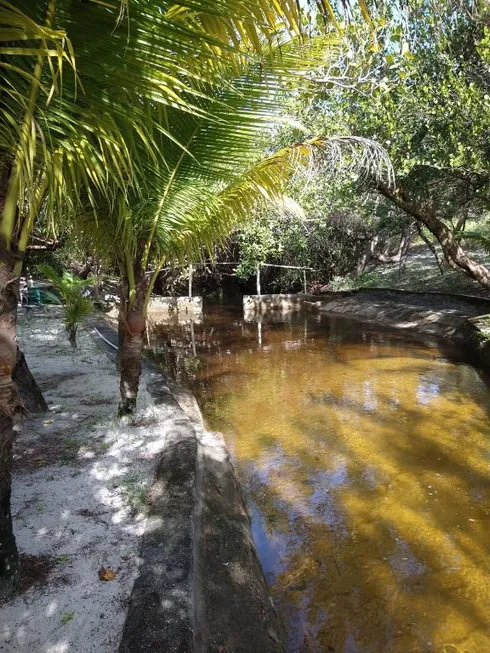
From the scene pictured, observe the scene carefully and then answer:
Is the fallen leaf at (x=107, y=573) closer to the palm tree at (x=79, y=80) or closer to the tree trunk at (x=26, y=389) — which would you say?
the palm tree at (x=79, y=80)

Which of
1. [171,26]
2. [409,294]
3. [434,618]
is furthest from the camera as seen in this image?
[409,294]

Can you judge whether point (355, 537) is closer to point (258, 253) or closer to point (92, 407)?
point (92, 407)

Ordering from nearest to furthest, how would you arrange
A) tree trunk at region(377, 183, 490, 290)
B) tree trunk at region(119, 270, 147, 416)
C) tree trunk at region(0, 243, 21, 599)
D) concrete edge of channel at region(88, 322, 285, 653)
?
tree trunk at region(0, 243, 21, 599), concrete edge of channel at region(88, 322, 285, 653), tree trunk at region(119, 270, 147, 416), tree trunk at region(377, 183, 490, 290)

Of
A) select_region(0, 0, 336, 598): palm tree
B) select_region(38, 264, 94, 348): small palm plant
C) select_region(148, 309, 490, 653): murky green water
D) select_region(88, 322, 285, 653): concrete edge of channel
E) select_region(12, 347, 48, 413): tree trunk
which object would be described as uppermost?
select_region(0, 0, 336, 598): palm tree

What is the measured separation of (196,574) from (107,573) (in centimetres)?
48

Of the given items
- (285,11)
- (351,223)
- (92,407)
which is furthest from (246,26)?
(351,223)

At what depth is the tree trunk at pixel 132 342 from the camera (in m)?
4.69

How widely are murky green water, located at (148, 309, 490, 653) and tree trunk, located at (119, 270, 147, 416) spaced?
140cm

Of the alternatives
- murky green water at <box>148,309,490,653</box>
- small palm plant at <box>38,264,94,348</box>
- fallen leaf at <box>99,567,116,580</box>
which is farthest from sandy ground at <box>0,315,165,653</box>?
small palm plant at <box>38,264,94,348</box>

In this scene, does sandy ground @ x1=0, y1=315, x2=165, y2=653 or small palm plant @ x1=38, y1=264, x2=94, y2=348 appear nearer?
sandy ground @ x1=0, y1=315, x2=165, y2=653

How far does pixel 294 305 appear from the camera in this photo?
2048cm

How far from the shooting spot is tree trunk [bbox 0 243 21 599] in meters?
1.98

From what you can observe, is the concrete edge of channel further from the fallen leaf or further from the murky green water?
the murky green water

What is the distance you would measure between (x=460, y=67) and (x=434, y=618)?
10.6 meters
